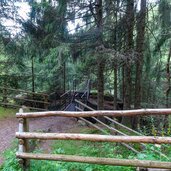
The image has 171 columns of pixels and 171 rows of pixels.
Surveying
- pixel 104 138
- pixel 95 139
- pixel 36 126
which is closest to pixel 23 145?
pixel 95 139

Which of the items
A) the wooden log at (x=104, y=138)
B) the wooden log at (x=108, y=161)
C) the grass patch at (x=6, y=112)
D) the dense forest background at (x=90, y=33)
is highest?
the dense forest background at (x=90, y=33)

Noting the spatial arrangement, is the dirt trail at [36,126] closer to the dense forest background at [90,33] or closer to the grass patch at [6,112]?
the grass patch at [6,112]

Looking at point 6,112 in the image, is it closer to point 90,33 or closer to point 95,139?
point 90,33

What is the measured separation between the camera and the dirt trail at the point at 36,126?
833 cm

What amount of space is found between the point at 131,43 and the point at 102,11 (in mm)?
1691

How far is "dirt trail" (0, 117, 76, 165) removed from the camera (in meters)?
8.33

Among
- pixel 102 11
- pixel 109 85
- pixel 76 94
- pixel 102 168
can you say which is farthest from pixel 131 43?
pixel 109 85

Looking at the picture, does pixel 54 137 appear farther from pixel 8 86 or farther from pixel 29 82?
pixel 29 82

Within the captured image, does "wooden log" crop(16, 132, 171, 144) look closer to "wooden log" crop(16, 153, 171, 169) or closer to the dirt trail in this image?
"wooden log" crop(16, 153, 171, 169)

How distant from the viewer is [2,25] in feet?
38.9

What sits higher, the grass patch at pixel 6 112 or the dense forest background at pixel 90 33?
the dense forest background at pixel 90 33

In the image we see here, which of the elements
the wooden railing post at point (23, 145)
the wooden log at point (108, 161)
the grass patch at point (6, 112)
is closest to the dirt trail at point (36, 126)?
Result: the grass patch at point (6, 112)

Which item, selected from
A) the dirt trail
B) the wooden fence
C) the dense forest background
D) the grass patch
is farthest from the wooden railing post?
the grass patch

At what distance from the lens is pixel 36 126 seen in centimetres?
1030
